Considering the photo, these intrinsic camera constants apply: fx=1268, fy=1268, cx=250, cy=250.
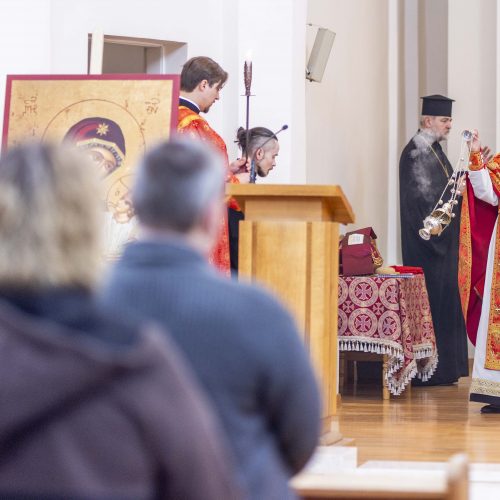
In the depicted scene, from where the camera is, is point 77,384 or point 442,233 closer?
point 77,384

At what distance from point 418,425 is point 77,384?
610 centimetres

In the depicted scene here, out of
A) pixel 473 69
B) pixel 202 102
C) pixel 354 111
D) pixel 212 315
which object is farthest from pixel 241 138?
pixel 212 315

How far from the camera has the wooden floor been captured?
6.40 m

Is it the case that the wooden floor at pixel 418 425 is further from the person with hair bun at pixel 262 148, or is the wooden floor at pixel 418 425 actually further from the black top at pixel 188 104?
the black top at pixel 188 104

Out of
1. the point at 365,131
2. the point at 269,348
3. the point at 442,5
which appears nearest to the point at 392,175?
the point at 365,131

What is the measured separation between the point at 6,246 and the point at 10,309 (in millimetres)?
91

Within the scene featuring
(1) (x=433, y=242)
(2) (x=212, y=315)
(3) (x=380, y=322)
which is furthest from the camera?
(1) (x=433, y=242)

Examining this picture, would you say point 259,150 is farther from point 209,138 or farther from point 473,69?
point 473,69

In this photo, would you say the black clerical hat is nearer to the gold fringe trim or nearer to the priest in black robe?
the priest in black robe

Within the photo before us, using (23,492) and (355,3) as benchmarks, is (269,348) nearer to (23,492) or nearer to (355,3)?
(23,492)

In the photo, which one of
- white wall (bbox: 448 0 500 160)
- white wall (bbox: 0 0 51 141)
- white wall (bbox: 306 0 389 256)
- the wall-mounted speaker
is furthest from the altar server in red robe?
white wall (bbox: 448 0 500 160)

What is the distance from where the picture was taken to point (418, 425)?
7.64 m

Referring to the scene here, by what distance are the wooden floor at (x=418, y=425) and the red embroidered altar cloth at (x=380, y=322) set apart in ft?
0.82

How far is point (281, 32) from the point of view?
8672 mm
